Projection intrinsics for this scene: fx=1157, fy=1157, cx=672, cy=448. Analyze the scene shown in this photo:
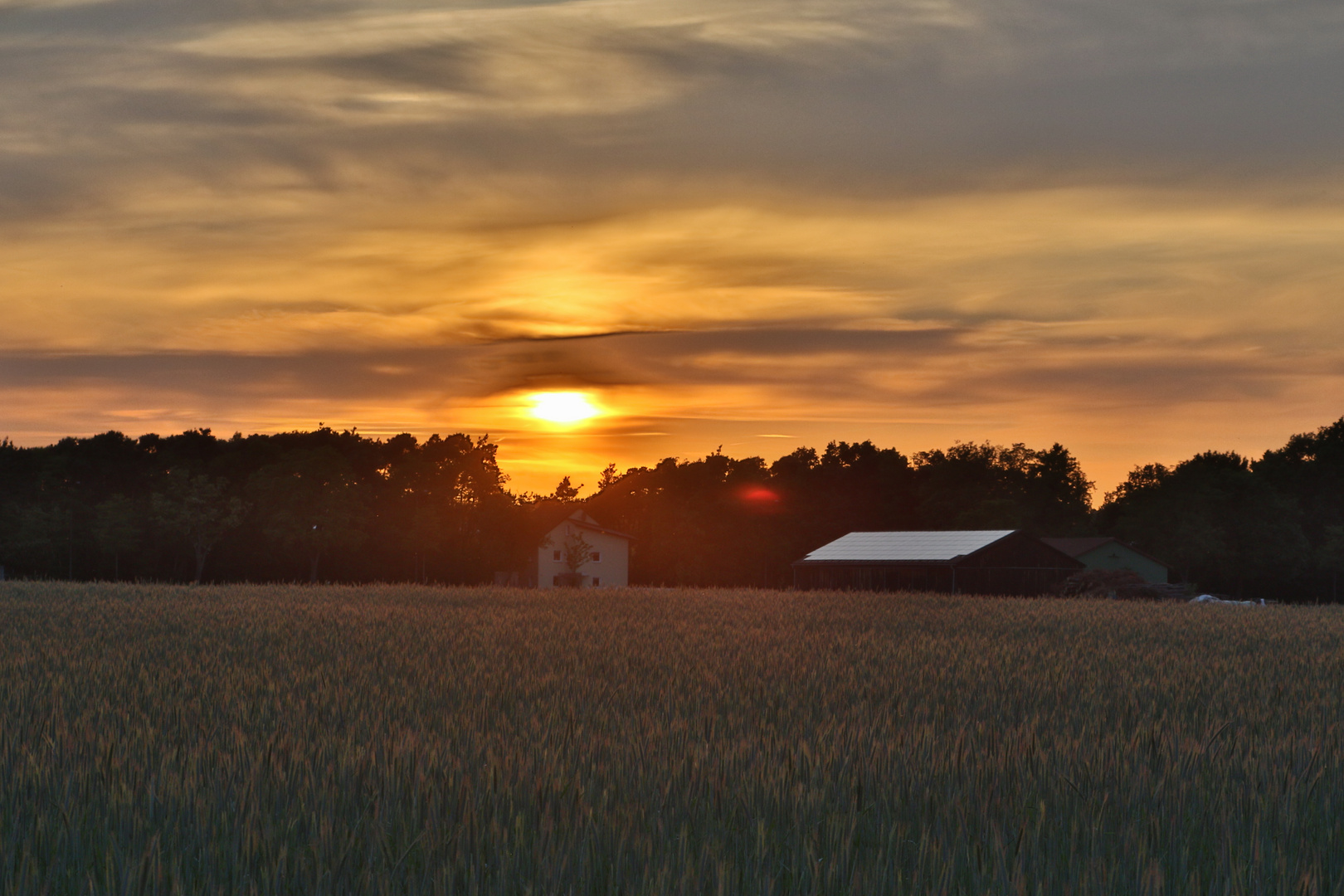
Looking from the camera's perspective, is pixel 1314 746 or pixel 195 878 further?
pixel 1314 746

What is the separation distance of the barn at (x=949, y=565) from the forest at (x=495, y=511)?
96.1 ft

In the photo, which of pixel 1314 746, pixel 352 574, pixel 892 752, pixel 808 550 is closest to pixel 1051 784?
pixel 892 752

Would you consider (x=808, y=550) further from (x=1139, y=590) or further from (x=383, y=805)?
(x=383, y=805)

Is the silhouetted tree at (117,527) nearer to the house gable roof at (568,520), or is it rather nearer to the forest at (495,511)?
the forest at (495,511)

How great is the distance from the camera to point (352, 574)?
94375mm

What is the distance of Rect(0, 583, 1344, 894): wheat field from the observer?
5629 millimetres

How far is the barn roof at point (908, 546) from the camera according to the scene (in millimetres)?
73750

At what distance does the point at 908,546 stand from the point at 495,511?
120 ft

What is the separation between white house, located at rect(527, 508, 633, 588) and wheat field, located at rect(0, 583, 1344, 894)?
288ft

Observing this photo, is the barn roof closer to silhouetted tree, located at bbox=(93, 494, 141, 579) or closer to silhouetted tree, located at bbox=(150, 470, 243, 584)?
silhouetted tree, located at bbox=(150, 470, 243, 584)

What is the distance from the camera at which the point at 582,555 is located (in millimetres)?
106438

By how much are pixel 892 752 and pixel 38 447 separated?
109 metres

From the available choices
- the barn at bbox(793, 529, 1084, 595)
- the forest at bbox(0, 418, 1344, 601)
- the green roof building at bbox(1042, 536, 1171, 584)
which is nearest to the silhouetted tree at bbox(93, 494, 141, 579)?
the forest at bbox(0, 418, 1344, 601)

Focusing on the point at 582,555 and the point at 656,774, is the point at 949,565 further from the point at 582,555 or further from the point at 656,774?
the point at 656,774
